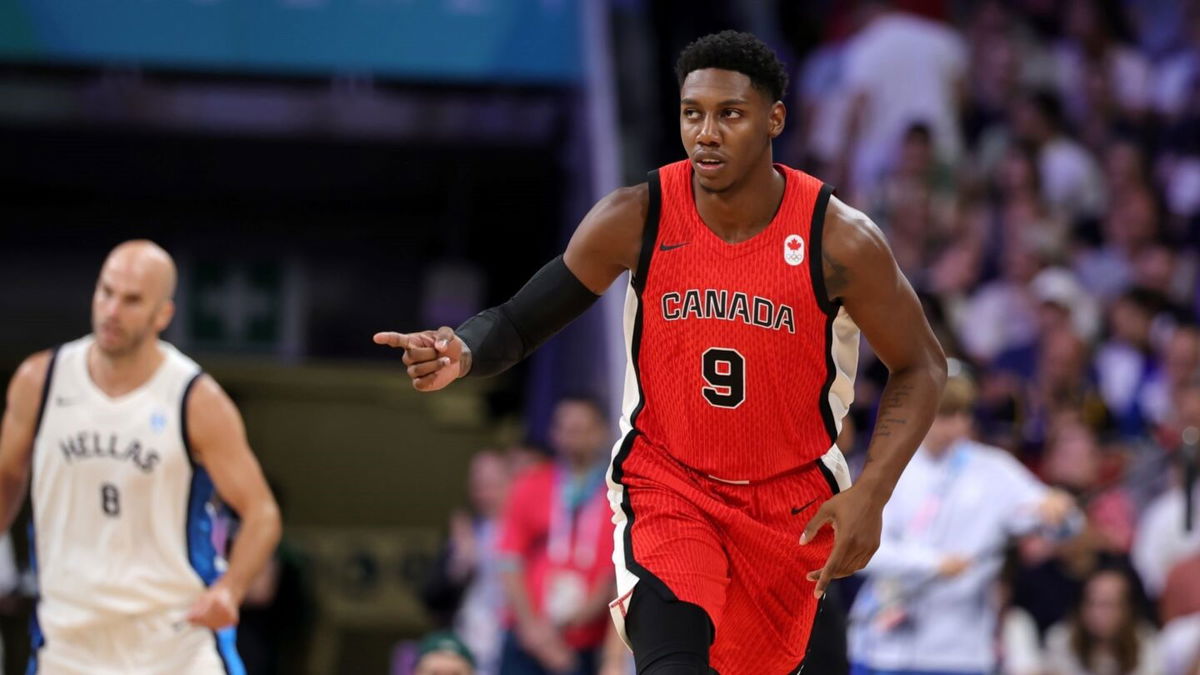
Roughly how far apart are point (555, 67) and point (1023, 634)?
6.09 m

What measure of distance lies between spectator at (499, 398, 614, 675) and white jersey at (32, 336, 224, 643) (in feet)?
8.86

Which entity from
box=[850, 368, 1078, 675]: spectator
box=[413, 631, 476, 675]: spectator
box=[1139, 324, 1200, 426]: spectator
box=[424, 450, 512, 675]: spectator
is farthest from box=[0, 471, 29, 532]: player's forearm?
box=[1139, 324, 1200, 426]: spectator

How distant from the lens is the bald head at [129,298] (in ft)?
22.5

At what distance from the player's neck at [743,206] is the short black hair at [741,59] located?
22 centimetres

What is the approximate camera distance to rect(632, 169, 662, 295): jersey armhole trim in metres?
5.27

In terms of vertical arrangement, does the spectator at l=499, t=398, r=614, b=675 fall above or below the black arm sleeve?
below

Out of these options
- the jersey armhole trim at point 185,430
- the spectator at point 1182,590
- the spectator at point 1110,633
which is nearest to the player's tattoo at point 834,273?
the jersey armhole trim at point 185,430

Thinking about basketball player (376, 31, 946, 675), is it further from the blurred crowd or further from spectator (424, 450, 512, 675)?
spectator (424, 450, 512, 675)

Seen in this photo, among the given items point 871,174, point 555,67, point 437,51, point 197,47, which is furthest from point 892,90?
point 197,47

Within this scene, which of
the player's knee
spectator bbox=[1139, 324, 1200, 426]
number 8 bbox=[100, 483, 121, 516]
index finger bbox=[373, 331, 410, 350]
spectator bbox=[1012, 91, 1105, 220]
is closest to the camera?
index finger bbox=[373, 331, 410, 350]

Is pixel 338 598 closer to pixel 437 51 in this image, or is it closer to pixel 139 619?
pixel 437 51

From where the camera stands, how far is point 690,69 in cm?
519

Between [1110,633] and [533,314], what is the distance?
15.4ft

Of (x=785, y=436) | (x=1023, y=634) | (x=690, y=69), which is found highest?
(x=690, y=69)
